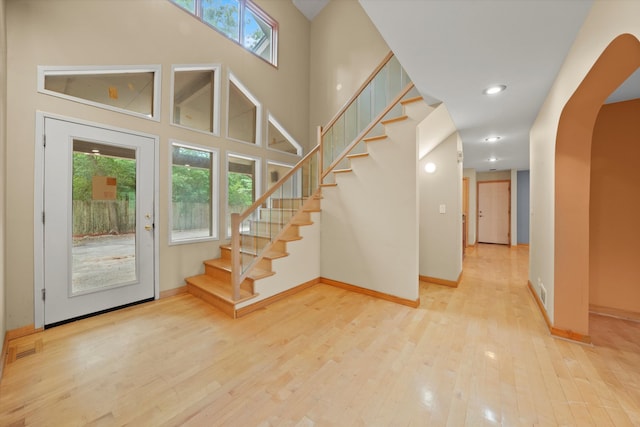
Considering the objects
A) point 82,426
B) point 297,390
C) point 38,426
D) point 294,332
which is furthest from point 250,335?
point 38,426

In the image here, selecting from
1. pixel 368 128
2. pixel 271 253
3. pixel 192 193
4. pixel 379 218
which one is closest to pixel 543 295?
pixel 379 218

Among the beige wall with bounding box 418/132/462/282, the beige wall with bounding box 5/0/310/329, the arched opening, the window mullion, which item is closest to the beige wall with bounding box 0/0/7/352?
the beige wall with bounding box 5/0/310/329

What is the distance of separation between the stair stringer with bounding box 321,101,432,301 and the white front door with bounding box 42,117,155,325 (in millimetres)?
2405

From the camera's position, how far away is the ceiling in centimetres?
136

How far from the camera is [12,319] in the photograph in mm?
2141

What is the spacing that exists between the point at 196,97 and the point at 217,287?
9.02 ft

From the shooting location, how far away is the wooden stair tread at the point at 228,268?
2.89 metres

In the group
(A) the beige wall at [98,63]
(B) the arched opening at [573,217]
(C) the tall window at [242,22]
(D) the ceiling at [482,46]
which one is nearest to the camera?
(D) the ceiling at [482,46]

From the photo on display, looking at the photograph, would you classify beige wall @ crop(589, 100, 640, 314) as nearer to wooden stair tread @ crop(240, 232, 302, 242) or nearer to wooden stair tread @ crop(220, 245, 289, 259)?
wooden stair tread @ crop(240, 232, 302, 242)

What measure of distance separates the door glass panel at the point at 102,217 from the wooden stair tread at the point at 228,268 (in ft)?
2.92

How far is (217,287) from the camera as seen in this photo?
300cm

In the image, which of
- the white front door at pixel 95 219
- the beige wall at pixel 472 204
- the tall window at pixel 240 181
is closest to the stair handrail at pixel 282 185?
the tall window at pixel 240 181

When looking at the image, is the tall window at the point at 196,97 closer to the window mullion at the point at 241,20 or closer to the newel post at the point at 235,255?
the window mullion at the point at 241,20

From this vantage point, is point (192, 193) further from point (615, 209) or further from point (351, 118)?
point (615, 209)
